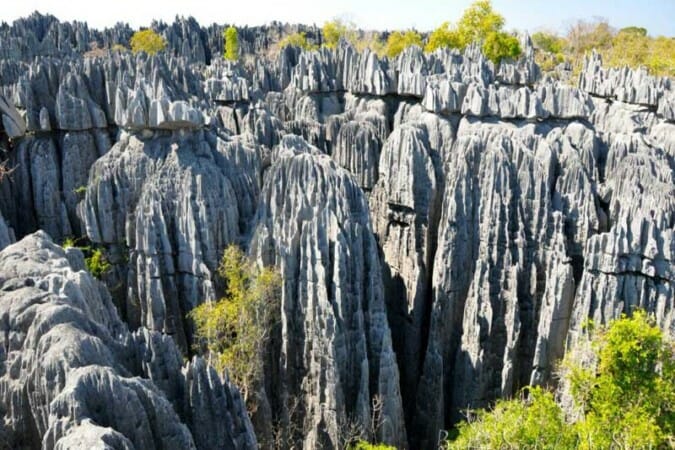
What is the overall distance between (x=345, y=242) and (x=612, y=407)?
7.78 meters

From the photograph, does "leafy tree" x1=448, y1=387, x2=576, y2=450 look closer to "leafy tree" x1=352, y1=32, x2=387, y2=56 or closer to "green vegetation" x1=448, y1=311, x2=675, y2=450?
"green vegetation" x1=448, y1=311, x2=675, y2=450

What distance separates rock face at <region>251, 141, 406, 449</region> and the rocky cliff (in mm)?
58

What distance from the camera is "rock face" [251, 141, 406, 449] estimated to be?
18.1 metres

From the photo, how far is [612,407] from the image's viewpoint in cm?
1476

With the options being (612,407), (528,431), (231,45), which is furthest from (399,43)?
(528,431)

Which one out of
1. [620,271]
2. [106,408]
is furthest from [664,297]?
[106,408]

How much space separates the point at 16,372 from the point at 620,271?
1569 centimetres

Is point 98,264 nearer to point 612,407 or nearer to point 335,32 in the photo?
point 612,407

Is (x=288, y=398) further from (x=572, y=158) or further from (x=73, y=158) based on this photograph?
(x=73, y=158)

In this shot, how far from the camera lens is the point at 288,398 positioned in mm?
18797

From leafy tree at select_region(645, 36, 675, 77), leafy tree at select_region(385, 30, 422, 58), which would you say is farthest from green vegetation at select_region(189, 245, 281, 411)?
leafy tree at select_region(385, 30, 422, 58)

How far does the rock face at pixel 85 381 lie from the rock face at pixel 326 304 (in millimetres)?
6433

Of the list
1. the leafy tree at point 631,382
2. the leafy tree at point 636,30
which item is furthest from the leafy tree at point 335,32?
the leafy tree at point 631,382

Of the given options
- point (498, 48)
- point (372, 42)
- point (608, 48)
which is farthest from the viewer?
point (608, 48)
